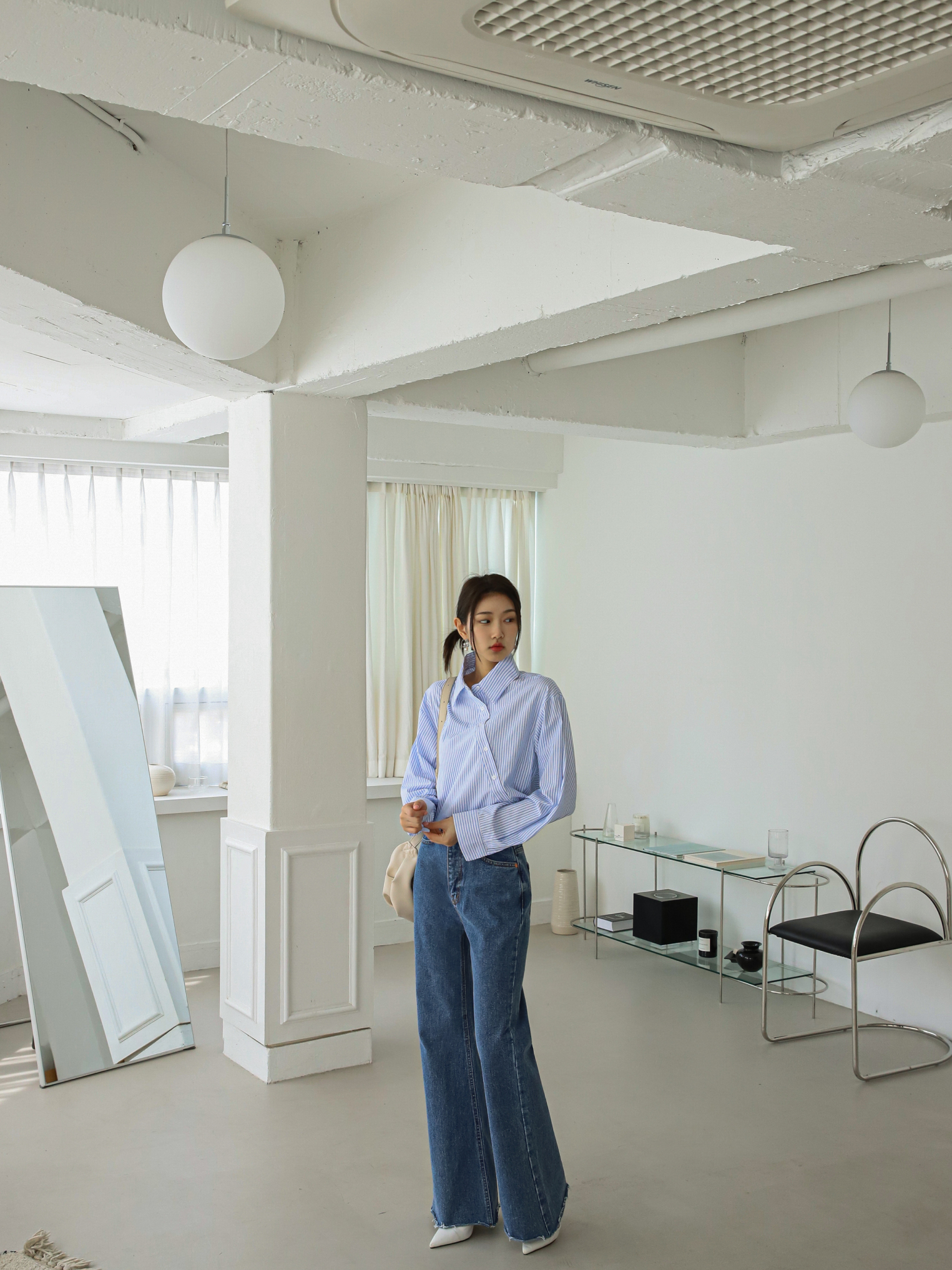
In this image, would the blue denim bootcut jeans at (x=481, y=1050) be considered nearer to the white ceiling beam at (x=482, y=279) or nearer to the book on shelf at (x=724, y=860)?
the white ceiling beam at (x=482, y=279)

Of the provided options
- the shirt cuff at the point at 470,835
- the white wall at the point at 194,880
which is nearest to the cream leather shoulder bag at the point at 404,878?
the shirt cuff at the point at 470,835

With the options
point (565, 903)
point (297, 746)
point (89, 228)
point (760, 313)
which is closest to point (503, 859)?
point (297, 746)

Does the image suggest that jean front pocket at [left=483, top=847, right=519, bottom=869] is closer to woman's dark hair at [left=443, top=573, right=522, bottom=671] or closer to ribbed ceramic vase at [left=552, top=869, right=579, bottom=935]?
woman's dark hair at [left=443, top=573, right=522, bottom=671]

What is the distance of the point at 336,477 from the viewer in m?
3.91

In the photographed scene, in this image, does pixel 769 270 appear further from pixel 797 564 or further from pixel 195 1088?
pixel 195 1088

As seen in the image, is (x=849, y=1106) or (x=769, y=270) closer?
(x=769, y=270)

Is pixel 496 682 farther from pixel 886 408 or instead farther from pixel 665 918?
pixel 665 918

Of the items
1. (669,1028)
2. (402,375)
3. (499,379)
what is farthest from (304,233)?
(669,1028)

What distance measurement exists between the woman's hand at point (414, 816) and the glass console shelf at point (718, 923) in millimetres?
2190

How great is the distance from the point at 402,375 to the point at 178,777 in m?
2.87

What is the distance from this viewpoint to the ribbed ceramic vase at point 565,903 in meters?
5.73

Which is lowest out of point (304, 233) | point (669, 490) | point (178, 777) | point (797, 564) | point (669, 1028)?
point (669, 1028)

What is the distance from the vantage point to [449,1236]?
2666 millimetres

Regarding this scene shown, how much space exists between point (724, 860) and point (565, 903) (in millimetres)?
1265
